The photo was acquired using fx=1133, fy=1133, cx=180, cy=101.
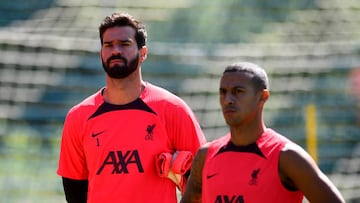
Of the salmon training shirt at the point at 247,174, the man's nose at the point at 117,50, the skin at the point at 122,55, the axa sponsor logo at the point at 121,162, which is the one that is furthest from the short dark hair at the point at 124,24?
the salmon training shirt at the point at 247,174

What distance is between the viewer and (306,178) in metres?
5.03

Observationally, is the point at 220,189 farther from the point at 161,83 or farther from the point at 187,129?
the point at 161,83

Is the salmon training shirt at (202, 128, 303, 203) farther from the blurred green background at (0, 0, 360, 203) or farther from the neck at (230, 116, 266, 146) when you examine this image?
the blurred green background at (0, 0, 360, 203)

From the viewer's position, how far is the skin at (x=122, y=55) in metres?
6.02

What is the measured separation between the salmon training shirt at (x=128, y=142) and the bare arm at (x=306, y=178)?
107 centimetres

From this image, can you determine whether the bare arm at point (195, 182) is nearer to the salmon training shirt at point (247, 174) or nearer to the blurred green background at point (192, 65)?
the salmon training shirt at point (247, 174)

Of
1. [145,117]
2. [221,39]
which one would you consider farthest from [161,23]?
[145,117]

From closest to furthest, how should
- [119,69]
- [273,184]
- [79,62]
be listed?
[273,184] < [119,69] < [79,62]

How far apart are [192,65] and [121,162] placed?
22.8 ft

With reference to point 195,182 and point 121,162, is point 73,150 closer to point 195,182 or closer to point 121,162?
point 121,162

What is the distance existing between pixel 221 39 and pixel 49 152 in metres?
3.04

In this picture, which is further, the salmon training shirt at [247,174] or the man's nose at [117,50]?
the man's nose at [117,50]

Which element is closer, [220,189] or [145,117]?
[220,189]

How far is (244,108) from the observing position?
5.25 m
